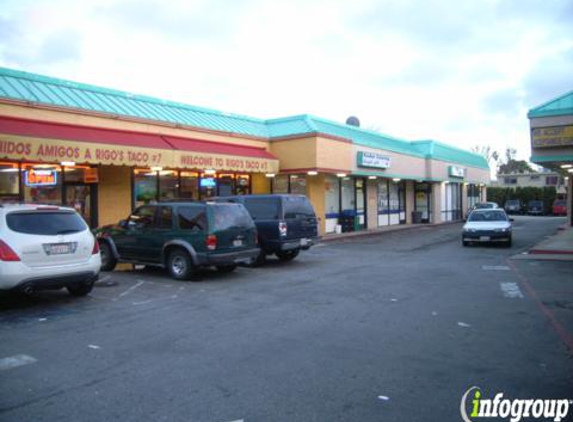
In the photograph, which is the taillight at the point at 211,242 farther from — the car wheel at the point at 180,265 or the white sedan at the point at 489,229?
the white sedan at the point at 489,229

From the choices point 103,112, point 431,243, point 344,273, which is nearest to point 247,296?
point 344,273

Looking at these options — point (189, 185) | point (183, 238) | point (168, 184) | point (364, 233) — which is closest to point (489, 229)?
point (364, 233)

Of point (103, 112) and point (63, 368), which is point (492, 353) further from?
point (103, 112)

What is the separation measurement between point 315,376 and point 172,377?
58.9 inches

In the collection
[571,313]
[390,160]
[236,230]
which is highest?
[390,160]

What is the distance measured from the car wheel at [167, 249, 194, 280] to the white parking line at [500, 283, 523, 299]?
6776 millimetres

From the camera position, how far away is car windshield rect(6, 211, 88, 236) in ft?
26.5

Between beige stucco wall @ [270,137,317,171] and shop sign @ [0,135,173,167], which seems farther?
beige stucco wall @ [270,137,317,171]

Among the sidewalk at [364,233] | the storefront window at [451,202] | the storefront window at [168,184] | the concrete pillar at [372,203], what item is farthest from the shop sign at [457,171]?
the storefront window at [168,184]

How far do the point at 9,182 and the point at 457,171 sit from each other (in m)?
34.0

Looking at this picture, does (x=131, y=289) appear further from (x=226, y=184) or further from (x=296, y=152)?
(x=296, y=152)

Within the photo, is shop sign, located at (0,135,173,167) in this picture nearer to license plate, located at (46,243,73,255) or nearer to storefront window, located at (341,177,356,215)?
license plate, located at (46,243,73,255)

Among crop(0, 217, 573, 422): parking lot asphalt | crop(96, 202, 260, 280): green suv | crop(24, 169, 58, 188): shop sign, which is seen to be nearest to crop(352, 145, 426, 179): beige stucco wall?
crop(96, 202, 260, 280): green suv

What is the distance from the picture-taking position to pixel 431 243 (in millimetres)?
21203
